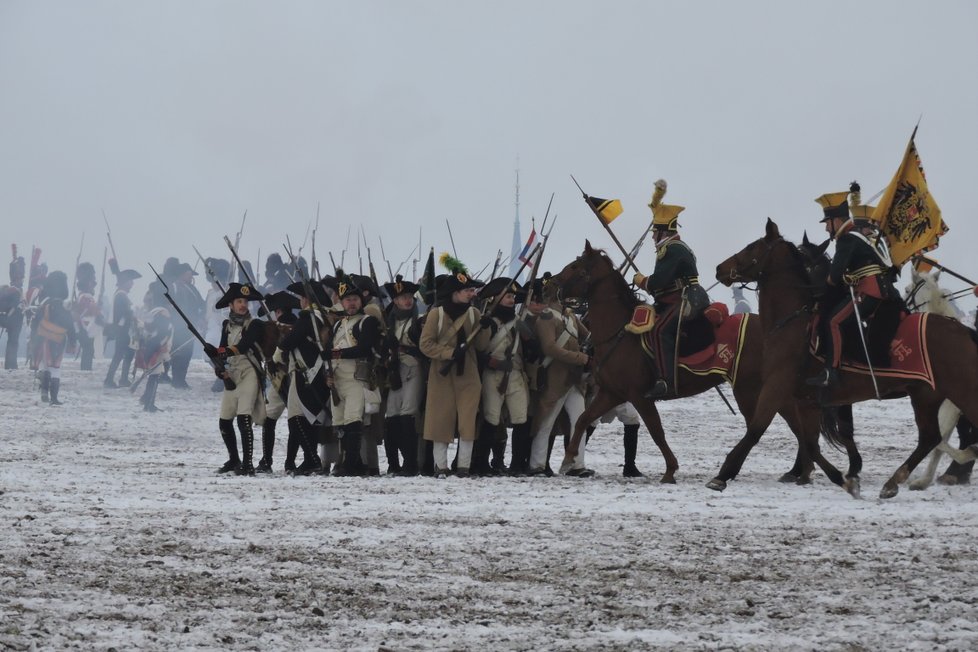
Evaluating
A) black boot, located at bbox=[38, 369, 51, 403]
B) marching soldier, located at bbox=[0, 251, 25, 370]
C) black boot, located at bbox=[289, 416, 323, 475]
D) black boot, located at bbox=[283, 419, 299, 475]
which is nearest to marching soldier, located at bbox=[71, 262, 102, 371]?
marching soldier, located at bbox=[0, 251, 25, 370]

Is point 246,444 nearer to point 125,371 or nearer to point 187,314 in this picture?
point 125,371

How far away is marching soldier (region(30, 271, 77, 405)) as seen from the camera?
936 inches

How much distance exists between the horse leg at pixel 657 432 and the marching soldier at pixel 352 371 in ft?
7.95

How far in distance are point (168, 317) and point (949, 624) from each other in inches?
849

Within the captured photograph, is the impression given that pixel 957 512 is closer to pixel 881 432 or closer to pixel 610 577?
pixel 610 577

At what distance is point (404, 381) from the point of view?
12570mm

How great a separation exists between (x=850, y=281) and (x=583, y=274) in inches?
111

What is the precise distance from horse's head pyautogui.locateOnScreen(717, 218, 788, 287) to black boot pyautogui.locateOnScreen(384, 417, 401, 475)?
3382mm

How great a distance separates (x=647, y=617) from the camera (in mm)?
5910

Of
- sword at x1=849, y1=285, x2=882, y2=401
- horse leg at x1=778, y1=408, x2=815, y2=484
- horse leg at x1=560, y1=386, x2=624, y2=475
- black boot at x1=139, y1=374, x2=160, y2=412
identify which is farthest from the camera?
black boot at x1=139, y1=374, x2=160, y2=412

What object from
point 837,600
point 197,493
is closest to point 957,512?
point 837,600

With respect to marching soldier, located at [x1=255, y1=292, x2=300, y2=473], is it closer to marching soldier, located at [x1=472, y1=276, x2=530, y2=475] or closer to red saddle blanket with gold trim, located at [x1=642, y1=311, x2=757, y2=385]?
marching soldier, located at [x1=472, y1=276, x2=530, y2=475]

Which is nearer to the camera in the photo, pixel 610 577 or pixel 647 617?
pixel 647 617

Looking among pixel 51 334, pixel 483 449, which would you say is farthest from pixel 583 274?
pixel 51 334
